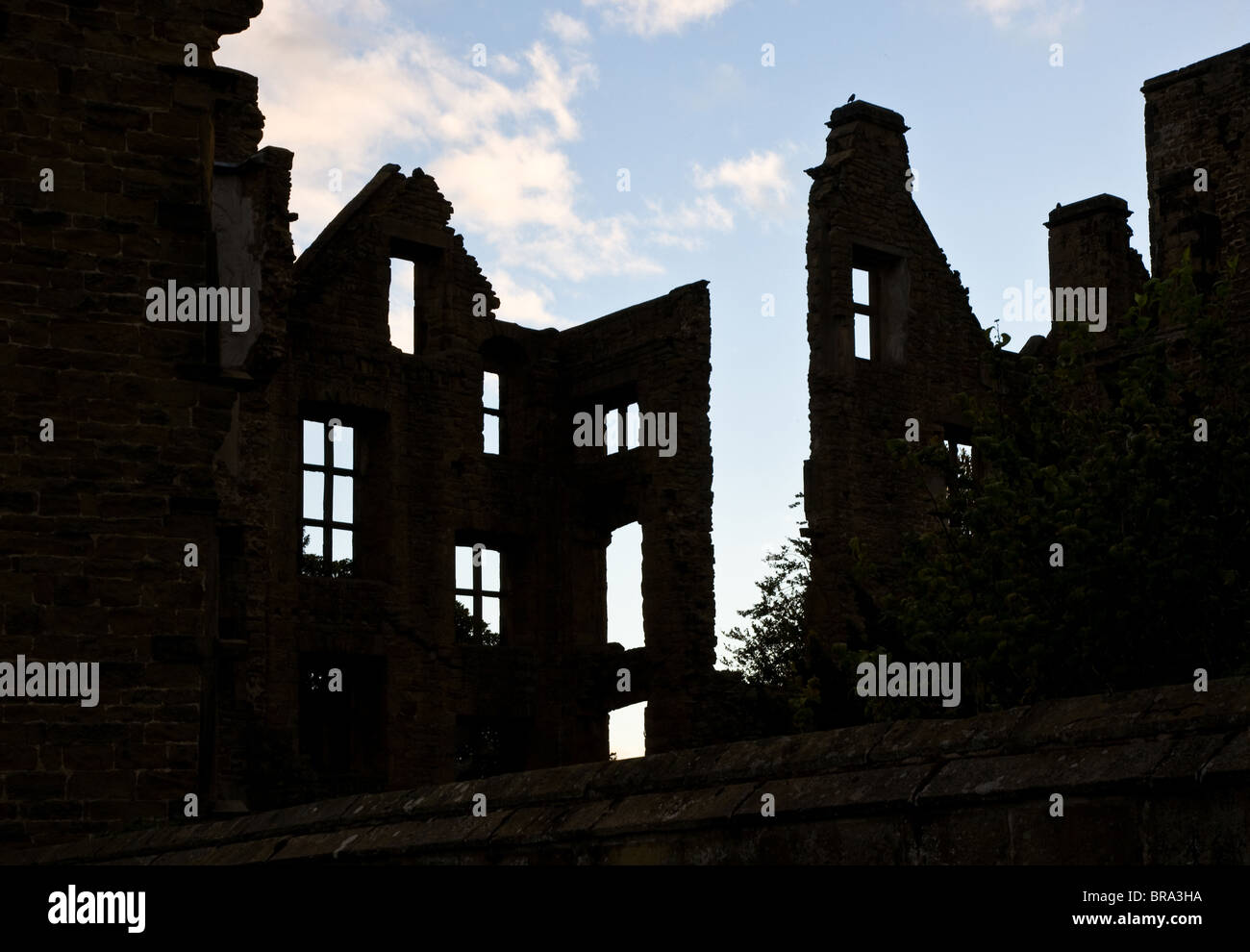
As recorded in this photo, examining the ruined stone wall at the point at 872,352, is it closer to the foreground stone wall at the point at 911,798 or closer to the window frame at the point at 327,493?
the window frame at the point at 327,493

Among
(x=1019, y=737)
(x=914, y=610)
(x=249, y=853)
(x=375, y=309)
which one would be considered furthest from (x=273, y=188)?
(x=1019, y=737)

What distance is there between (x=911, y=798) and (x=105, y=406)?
25.5ft

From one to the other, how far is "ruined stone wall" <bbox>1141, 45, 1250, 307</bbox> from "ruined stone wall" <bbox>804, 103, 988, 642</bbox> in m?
4.29

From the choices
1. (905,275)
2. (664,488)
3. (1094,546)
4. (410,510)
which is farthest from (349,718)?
(1094,546)

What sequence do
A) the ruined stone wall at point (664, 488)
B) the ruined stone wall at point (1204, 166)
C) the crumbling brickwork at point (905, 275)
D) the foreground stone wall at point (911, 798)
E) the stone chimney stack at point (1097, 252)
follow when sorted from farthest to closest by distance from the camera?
the stone chimney stack at point (1097, 252) → the ruined stone wall at point (664, 488) → the crumbling brickwork at point (905, 275) → the ruined stone wall at point (1204, 166) → the foreground stone wall at point (911, 798)

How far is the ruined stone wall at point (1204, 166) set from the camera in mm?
23391

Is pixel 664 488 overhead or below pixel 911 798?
overhead

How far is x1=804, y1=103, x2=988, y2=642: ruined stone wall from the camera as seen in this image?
2502cm

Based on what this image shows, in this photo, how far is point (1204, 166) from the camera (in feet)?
78.4

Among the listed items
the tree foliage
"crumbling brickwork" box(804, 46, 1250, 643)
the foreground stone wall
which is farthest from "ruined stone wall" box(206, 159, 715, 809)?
the foreground stone wall

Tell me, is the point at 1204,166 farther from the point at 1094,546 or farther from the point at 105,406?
the point at 105,406

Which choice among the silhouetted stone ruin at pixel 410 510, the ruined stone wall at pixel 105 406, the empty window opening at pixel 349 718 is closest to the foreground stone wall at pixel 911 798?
the silhouetted stone ruin at pixel 410 510

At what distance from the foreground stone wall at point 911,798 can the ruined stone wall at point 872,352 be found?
18.2 meters

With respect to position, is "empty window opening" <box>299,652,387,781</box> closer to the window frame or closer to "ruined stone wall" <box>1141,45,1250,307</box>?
the window frame
